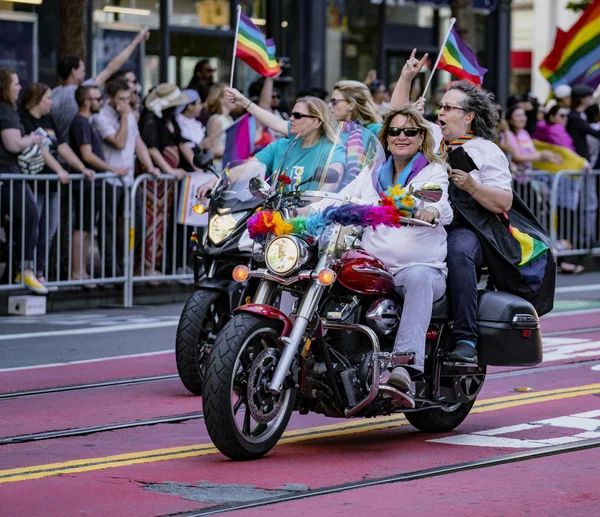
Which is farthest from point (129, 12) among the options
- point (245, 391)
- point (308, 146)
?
point (245, 391)

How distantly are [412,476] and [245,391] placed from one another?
0.87 metres

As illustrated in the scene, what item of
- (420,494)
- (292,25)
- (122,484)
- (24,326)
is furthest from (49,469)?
(292,25)

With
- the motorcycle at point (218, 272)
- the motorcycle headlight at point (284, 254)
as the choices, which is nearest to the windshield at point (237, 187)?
the motorcycle at point (218, 272)

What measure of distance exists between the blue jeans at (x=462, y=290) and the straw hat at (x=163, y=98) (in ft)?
25.3

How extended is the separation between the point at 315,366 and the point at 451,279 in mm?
916

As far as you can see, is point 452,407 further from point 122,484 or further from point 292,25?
point 292,25

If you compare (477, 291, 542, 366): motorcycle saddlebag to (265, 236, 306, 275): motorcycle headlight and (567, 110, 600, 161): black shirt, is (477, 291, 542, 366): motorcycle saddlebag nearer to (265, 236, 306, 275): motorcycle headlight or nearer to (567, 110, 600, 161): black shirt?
(265, 236, 306, 275): motorcycle headlight

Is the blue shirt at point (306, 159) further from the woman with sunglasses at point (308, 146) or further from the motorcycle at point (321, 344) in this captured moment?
the motorcycle at point (321, 344)

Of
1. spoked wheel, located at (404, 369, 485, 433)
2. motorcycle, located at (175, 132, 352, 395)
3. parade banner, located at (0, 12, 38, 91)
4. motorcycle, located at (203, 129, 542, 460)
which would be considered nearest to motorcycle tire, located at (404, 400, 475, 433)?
spoked wheel, located at (404, 369, 485, 433)

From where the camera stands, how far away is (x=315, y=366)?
732 centimetres

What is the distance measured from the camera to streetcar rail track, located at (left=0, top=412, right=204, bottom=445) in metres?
7.73

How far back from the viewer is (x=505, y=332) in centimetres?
777

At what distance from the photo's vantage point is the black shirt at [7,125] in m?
13.3

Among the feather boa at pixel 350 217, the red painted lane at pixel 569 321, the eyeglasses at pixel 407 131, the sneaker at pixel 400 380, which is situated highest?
the eyeglasses at pixel 407 131
